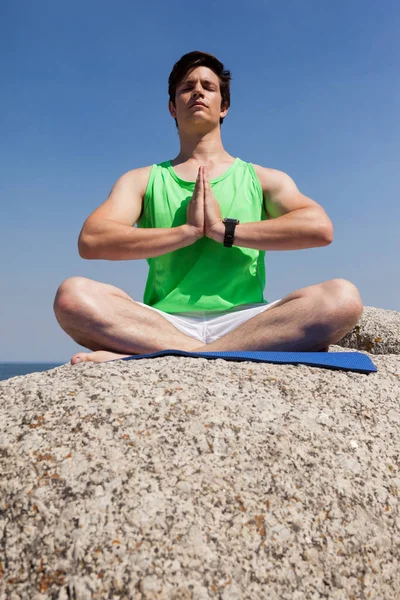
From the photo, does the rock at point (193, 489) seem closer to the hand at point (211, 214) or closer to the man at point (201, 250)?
the man at point (201, 250)

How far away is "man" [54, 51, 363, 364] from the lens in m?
3.75

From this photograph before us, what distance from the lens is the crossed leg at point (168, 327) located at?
3.68m

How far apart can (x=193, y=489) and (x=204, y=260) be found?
2.27m

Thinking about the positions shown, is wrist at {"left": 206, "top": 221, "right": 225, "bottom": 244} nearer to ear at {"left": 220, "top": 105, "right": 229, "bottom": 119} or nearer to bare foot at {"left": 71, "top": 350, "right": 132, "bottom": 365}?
bare foot at {"left": 71, "top": 350, "right": 132, "bottom": 365}

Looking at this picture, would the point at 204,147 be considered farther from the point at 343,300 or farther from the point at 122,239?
the point at 343,300

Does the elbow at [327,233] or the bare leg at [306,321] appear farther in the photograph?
the elbow at [327,233]

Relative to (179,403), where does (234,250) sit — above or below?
above

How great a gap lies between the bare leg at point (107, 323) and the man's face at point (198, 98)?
166 cm

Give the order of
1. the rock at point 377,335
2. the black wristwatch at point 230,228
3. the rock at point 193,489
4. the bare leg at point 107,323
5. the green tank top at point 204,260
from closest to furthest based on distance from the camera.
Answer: the rock at point 193,489 → the bare leg at point 107,323 → the black wristwatch at point 230,228 → the green tank top at point 204,260 → the rock at point 377,335

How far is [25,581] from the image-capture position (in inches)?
80.1

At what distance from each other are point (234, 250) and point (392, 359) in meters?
1.60

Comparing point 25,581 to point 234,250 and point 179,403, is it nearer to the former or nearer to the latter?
point 179,403

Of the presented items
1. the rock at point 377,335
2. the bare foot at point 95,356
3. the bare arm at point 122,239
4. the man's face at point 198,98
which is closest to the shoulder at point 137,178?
the bare arm at point 122,239

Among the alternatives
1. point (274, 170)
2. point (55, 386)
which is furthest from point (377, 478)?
point (274, 170)
